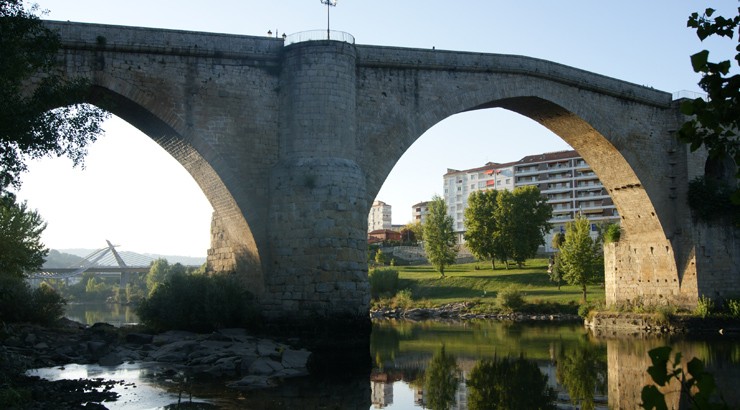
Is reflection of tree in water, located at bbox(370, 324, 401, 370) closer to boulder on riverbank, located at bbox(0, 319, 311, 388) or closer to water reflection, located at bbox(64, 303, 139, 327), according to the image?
boulder on riverbank, located at bbox(0, 319, 311, 388)

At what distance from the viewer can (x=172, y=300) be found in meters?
19.0

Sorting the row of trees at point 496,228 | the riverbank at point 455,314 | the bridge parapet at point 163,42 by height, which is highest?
the bridge parapet at point 163,42

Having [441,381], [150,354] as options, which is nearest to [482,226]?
[441,381]

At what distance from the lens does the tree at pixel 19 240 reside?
24922 millimetres

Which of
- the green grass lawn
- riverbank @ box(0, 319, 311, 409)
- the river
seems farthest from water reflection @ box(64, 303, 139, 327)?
the green grass lawn

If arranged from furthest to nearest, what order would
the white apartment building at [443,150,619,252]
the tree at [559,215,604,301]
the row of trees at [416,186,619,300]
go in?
the white apartment building at [443,150,619,252] < the row of trees at [416,186,619,300] < the tree at [559,215,604,301]

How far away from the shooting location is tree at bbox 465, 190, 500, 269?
5331 centimetres

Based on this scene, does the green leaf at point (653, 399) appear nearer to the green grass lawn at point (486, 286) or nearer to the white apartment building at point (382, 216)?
the green grass lawn at point (486, 286)

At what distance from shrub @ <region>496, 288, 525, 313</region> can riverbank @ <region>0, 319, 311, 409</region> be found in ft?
72.5

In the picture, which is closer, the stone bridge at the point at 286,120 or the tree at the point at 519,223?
the stone bridge at the point at 286,120

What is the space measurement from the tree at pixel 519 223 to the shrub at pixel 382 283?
34.3 ft

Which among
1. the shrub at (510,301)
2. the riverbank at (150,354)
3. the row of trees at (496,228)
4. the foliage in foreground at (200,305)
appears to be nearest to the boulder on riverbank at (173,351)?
the riverbank at (150,354)

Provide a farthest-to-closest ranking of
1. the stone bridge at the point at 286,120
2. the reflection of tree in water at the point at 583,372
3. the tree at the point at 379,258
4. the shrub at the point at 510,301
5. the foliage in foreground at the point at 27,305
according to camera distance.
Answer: the tree at the point at 379,258, the shrub at the point at 510,301, the stone bridge at the point at 286,120, the foliage in foreground at the point at 27,305, the reflection of tree in water at the point at 583,372

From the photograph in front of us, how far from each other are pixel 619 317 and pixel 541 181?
58575 millimetres
